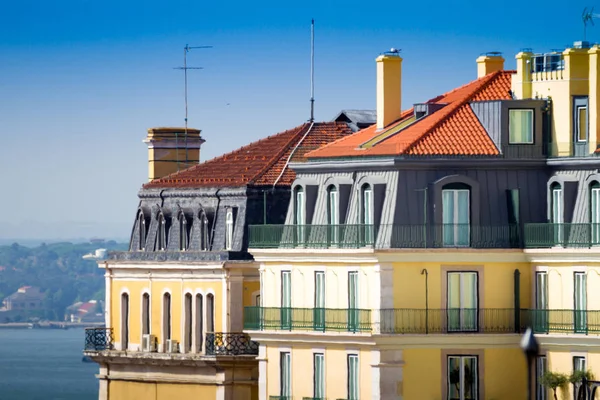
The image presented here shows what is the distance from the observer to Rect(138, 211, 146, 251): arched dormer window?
440 ft

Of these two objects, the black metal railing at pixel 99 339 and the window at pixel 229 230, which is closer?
the window at pixel 229 230

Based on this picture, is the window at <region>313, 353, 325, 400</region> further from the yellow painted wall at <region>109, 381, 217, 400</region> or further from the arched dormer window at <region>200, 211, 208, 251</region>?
the arched dormer window at <region>200, 211, 208, 251</region>

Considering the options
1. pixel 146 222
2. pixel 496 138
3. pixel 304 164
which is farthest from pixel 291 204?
pixel 146 222

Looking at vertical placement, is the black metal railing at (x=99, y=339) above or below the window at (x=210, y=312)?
below

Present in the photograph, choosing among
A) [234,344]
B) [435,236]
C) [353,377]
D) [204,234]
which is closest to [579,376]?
[435,236]

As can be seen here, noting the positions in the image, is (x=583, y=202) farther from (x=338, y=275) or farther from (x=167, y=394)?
(x=167, y=394)

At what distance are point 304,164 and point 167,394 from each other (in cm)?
1714

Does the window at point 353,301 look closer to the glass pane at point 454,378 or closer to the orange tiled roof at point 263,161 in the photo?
the glass pane at point 454,378

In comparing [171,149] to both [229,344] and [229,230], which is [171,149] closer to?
[229,230]

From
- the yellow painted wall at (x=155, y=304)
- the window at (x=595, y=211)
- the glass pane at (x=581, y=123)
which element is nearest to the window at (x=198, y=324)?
the yellow painted wall at (x=155, y=304)

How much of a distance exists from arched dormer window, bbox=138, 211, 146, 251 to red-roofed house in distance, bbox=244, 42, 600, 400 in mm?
22017

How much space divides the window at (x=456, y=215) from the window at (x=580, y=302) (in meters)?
4.59

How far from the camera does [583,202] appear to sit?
4267 inches

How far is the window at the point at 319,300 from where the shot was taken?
113 meters
